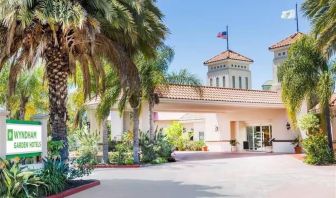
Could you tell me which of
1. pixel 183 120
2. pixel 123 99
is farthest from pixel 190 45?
pixel 123 99

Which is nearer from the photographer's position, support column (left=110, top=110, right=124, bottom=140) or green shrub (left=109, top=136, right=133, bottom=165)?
green shrub (left=109, top=136, right=133, bottom=165)

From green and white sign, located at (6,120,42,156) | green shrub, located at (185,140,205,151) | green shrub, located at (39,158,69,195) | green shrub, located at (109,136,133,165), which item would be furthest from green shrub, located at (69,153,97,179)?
green shrub, located at (185,140,205,151)

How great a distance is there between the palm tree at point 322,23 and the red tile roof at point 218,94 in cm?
877

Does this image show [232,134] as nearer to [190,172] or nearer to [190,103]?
[190,103]

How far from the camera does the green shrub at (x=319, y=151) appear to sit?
20641mm

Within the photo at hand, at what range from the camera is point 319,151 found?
2072cm

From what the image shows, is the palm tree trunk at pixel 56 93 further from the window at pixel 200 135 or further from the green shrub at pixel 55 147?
the window at pixel 200 135

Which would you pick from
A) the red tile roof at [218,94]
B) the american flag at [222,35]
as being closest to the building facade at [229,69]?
the american flag at [222,35]

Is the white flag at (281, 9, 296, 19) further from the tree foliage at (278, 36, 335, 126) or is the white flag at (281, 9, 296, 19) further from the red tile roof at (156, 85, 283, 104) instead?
the tree foliage at (278, 36, 335, 126)

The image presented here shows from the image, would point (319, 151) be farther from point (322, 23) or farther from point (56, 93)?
point (56, 93)

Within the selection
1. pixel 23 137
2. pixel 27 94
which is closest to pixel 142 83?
pixel 23 137

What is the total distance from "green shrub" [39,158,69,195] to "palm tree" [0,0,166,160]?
1.18 m

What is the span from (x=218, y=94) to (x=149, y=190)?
16335 millimetres

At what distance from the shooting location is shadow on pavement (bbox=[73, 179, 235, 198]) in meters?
12.0
